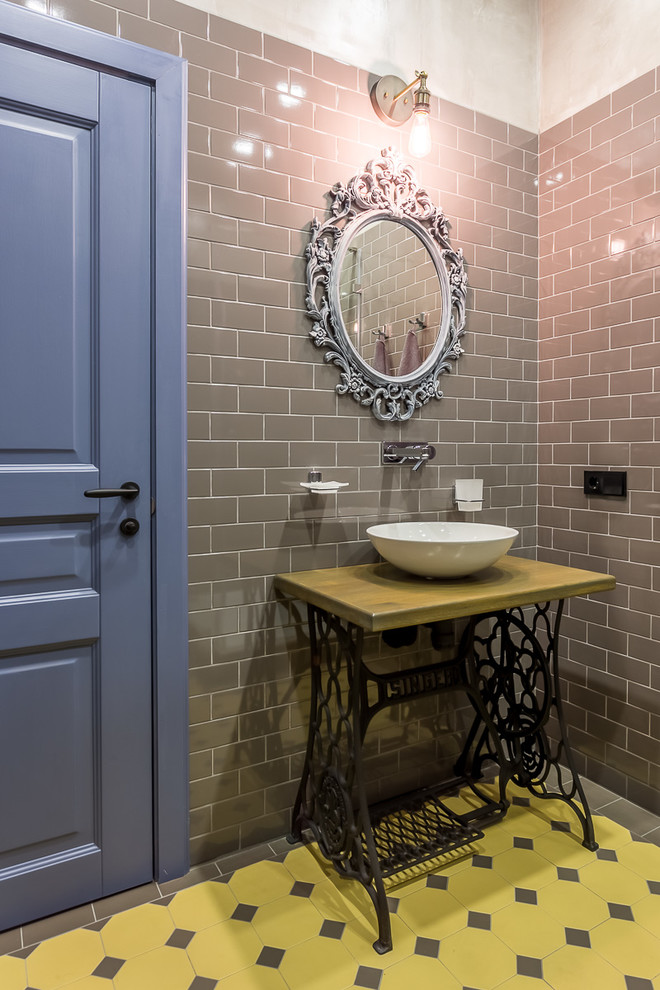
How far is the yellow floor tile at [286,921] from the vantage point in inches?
→ 61.5

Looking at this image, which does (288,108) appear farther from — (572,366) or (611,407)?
(611,407)

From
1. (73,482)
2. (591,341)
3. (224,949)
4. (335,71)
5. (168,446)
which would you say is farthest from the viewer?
(591,341)

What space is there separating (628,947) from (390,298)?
2.01m

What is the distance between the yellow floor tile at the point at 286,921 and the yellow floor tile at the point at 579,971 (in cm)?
58

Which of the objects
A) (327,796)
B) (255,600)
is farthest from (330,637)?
(327,796)

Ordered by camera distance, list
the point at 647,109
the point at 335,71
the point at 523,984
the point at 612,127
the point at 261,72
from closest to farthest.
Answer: the point at 523,984 → the point at 261,72 → the point at 335,71 → the point at 647,109 → the point at 612,127

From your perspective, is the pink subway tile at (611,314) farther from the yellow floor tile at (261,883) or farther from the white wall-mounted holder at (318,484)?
the yellow floor tile at (261,883)

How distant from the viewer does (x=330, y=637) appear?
2014mm

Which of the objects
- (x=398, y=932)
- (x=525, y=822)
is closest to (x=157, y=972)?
(x=398, y=932)

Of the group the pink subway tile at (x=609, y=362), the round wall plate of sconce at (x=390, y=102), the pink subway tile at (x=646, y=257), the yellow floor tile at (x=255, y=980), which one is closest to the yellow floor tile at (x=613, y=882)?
the yellow floor tile at (x=255, y=980)

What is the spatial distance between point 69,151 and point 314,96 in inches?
31.7

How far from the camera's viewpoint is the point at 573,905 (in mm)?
1675

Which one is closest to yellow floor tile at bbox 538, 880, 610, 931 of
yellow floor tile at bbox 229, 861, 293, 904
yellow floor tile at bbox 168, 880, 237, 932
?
yellow floor tile at bbox 229, 861, 293, 904

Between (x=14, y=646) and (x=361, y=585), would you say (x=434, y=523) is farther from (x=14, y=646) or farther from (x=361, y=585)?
(x=14, y=646)
